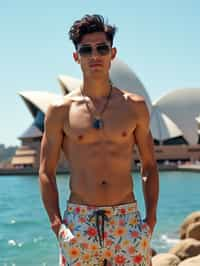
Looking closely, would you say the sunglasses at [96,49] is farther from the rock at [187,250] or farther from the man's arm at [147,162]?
the rock at [187,250]

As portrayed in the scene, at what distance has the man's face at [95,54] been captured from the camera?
93.2 inches

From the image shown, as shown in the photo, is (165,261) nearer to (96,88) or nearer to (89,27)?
(96,88)

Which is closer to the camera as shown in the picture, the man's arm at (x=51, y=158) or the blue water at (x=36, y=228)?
the man's arm at (x=51, y=158)

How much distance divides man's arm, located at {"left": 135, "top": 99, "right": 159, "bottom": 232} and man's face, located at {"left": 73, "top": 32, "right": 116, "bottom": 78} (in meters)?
0.22

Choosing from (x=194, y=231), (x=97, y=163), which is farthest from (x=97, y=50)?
(x=194, y=231)

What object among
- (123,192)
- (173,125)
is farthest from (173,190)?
(173,125)

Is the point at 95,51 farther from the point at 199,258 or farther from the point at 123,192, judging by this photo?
the point at 199,258

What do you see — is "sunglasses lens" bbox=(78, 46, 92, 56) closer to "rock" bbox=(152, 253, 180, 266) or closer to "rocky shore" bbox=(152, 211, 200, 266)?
"rocky shore" bbox=(152, 211, 200, 266)

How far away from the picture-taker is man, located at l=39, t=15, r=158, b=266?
227 centimetres

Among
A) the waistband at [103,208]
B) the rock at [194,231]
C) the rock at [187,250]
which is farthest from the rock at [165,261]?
the waistband at [103,208]

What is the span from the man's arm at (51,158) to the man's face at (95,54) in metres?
0.22

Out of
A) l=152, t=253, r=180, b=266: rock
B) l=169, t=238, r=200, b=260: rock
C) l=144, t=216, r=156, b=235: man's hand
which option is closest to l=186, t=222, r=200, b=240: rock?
l=169, t=238, r=200, b=260: rock

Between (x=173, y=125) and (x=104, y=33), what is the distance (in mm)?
48750

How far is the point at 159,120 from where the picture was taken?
1973 inches
